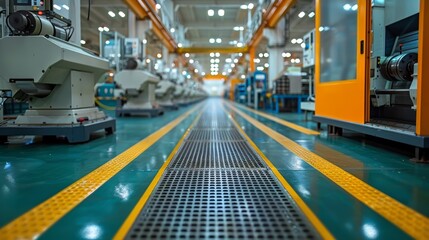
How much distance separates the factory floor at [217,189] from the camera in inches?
71.5

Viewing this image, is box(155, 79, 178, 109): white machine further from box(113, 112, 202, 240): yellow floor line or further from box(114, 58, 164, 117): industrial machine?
box(113, 112, 202, 240): yellow floor line

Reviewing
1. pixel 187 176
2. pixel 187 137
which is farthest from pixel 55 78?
pixel 187 176

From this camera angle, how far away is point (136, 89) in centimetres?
938

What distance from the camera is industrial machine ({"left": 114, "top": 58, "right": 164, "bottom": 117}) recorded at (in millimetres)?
9242

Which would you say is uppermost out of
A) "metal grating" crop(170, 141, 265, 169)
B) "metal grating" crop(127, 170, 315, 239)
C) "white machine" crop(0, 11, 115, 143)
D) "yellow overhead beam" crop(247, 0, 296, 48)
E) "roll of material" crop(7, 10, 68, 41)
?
"yellow overhead beam" crop(247, 0, 296, 48)

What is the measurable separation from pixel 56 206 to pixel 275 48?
14340 mm

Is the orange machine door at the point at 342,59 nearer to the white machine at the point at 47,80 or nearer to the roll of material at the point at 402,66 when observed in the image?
the roll of material at the point at 402,66

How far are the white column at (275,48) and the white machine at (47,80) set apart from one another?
1091 cm

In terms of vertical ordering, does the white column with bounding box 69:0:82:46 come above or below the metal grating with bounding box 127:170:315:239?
above

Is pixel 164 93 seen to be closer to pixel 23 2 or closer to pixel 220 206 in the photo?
pixel 23 2

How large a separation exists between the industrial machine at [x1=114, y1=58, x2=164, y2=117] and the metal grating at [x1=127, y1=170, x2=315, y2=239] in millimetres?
6763

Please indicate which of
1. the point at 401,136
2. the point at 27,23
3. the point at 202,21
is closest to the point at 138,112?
the point at 27,23

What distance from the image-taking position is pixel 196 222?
6.27 feet

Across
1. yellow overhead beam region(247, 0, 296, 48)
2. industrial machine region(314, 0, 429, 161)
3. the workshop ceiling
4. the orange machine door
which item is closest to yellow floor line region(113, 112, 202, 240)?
industrial machine region(314, 0, 429, 161)
